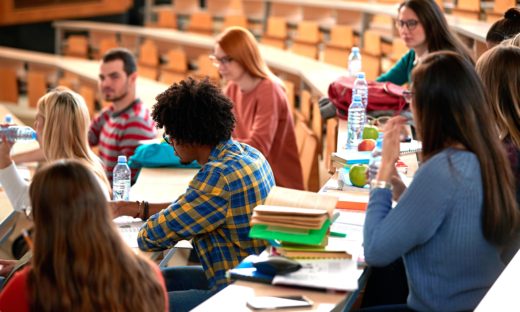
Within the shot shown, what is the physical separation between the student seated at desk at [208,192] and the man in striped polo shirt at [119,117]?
5.51 ft

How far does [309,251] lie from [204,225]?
434 mm

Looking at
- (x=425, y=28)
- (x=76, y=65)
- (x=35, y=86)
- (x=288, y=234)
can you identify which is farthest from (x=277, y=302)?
(x=35, y=86)

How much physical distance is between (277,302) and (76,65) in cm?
703

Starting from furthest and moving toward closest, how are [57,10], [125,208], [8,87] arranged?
[57,10], [8,87], [125,208]

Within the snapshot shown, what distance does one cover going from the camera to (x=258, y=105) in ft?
15.3

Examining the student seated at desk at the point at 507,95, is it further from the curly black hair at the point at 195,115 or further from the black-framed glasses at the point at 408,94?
the curly black hair at the point at 195,115

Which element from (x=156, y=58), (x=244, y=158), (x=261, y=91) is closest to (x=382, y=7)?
(x=156, y=58)

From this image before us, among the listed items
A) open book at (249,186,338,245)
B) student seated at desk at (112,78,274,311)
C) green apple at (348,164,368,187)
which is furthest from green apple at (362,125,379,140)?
open book at (249,186,338,245)

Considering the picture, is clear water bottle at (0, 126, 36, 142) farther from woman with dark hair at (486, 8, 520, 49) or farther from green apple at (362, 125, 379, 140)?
woman with dark hair at (486, 8, 520, 49)

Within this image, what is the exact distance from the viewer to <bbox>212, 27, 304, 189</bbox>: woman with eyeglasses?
4.63 meters

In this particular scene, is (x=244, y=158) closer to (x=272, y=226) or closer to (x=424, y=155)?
(x=272, y=226)

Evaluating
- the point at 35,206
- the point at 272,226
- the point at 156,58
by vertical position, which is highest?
the point at 35,206

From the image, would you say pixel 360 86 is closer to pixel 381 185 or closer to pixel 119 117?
pixel 119 117

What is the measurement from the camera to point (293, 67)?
6.95 m
